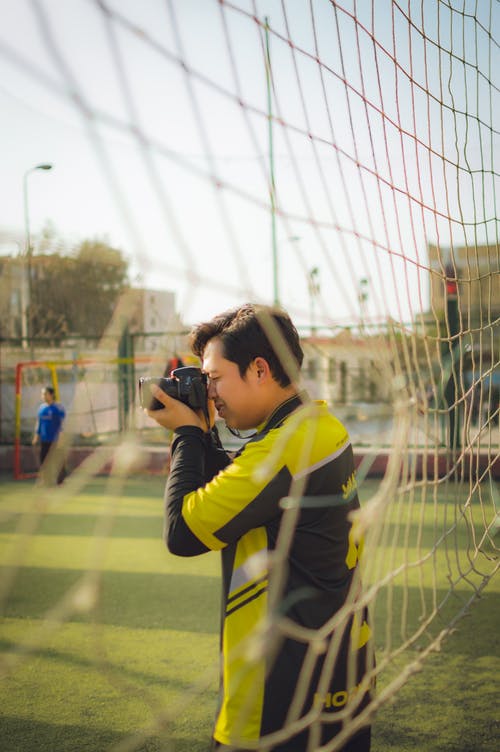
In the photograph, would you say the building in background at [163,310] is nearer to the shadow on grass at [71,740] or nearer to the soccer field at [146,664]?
the soccer field at [146,664]

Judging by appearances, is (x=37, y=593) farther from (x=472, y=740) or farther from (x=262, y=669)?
(x=262, y=669)

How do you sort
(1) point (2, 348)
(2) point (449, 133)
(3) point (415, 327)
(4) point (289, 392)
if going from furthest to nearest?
(1) point (2, 348), (2) point (449, 133), (3) point (415, 327), (4) point (289, 392)

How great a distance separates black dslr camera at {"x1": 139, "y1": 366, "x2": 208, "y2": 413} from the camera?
1.49 m

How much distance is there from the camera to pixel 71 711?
2496 millimetres

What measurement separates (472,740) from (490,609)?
1.48 metres

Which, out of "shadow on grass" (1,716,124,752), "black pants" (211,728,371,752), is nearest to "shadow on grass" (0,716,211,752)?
"shadow on grass" (1,716,124,752)

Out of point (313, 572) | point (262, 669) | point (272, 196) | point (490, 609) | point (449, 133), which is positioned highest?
point (449, 133)

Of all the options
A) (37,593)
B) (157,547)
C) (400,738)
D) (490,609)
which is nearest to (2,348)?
(157,547)

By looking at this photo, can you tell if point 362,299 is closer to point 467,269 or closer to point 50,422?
point 467,269

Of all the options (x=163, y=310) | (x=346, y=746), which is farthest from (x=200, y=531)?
(x=163, y=310)

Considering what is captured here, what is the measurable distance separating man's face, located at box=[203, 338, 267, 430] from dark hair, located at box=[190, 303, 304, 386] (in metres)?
0.01

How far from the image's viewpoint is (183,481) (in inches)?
53.9

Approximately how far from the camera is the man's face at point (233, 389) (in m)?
1.38

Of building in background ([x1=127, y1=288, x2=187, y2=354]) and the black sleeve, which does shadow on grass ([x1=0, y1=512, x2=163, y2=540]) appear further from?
the black sleeve
